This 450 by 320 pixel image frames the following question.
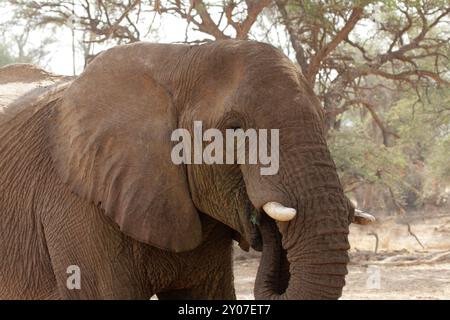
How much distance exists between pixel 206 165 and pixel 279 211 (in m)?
0.50

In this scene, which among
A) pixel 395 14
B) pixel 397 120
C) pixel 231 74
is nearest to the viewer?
pixel 231 74

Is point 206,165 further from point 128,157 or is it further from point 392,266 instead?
point 392,266

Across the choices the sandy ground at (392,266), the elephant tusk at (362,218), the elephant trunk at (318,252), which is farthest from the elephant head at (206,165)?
the sandy ground at (392,266)

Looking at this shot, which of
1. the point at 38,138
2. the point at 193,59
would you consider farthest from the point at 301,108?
the point at 38,138

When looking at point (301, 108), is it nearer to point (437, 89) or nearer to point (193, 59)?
point (193, 59)

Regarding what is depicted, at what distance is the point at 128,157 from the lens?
339cm

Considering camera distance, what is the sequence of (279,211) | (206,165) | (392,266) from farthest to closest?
1. (392,266)
2. (206,165)
3. (279,211)

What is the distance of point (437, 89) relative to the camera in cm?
1264

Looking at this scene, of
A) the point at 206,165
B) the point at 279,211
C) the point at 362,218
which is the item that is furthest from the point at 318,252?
the point at 206,165

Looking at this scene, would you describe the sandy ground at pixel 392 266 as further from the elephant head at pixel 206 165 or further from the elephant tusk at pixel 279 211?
the elephant tusk at pixel 279 211

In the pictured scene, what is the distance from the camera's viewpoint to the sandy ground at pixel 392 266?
365 inches

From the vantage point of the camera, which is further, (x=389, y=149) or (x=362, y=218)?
(x=389, y=149)

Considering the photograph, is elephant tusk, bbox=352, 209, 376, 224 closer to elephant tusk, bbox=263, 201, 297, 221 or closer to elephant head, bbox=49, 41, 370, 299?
elephant head, bbox=49, 41, 370, 299
